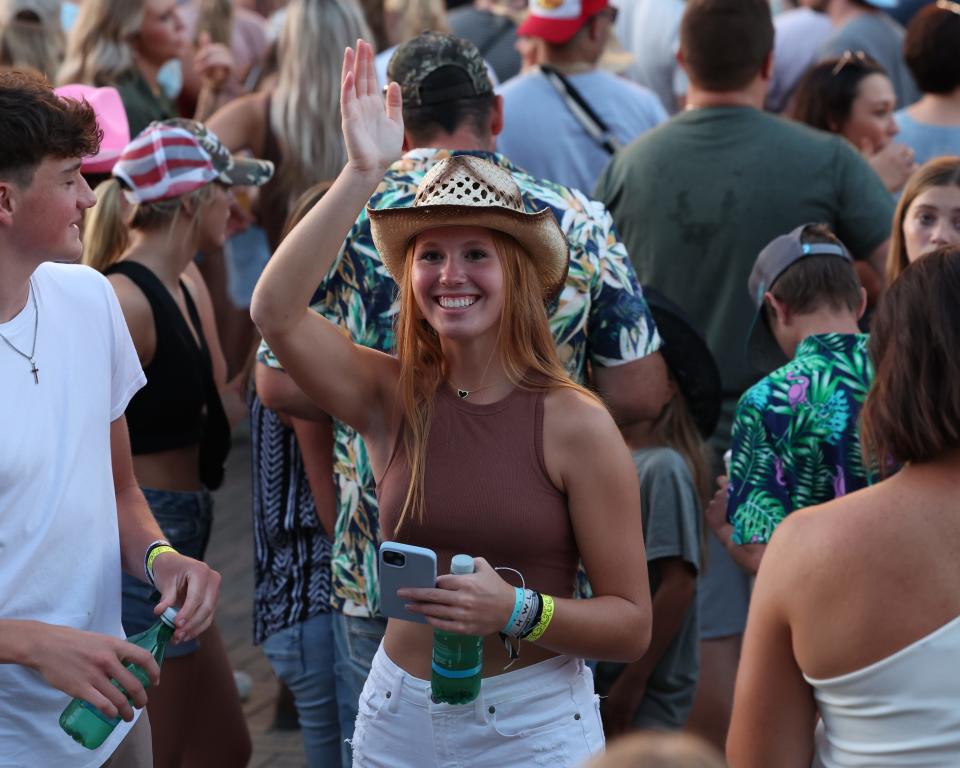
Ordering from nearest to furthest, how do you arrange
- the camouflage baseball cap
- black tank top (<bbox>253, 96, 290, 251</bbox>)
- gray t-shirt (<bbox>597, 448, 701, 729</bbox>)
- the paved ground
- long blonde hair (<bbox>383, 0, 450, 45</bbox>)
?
the camouflage baseball cap < gray t-shirt (<bbox>597, 448, 701, 729</bbox>) < the paved ground < black tank top (<bbox>253, 96, 290, 251</bbox>) < long blonde hair (<bbox>383, 0, 450, 45</bbox>)

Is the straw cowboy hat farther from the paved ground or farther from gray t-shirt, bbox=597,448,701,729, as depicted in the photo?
the paved ground

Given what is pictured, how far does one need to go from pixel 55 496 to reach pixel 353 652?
1.03 m

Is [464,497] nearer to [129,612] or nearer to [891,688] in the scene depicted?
[891,688]

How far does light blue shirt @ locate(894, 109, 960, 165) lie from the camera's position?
218 inches

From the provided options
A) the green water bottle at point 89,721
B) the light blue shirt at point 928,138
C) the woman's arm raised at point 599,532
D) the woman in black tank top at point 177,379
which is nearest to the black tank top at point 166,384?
the woman in black tank top at point 177,379

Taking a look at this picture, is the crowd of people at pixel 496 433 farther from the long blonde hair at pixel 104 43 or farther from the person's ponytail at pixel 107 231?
the long blonde hair at pixel 104 43

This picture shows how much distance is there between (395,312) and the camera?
3188 millimetres

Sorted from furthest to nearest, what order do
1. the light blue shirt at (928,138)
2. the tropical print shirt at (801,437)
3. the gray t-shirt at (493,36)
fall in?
the gray t-shirt at (493,36)
the light blue shirt at (928,138)
the tropical print shirt at (801,437)

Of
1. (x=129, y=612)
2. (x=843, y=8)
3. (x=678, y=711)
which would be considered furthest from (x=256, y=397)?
(x=843, y=8)

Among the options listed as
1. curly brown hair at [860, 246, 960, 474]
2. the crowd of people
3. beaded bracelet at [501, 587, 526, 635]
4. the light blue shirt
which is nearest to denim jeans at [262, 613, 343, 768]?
the crowd of people

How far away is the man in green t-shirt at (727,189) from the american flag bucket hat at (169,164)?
1.46 meters

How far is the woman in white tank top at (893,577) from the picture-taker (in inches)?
84.4

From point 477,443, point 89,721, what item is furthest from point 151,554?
point 477,443

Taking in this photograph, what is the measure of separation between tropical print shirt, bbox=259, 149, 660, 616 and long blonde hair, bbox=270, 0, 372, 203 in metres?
2.46
